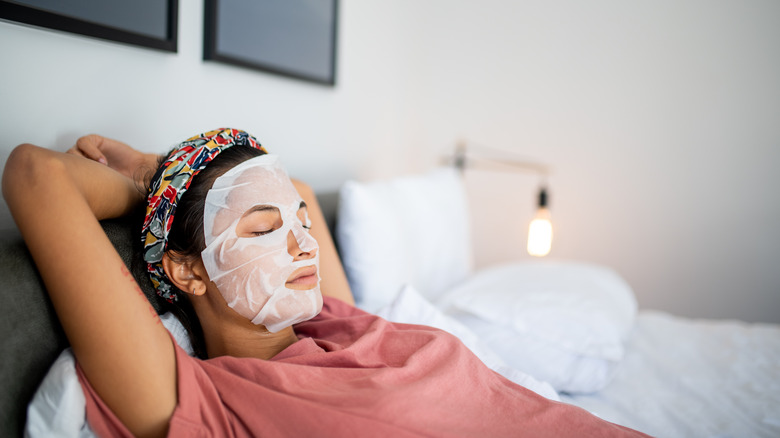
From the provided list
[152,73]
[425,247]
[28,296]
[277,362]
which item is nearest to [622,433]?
[277,362]

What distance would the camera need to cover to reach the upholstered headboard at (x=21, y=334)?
0.76 meters

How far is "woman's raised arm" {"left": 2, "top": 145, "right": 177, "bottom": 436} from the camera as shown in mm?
797

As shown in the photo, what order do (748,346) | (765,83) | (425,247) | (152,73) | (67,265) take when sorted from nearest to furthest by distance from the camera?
(67,265), (152,73), (748,346), (425,247), (765,83)

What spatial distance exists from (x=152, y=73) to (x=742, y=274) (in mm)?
2802

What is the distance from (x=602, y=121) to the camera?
112 inches

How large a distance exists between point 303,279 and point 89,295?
354 millimetres

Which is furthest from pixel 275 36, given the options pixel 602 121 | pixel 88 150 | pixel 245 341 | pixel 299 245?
pixel 602 121

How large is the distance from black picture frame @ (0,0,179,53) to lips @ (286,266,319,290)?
644 mm

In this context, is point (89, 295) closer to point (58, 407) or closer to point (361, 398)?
point (58, 407)

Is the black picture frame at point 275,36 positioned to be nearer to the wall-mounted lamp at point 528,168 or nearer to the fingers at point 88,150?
the fingers at point 88,150

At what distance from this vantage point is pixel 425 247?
193cm

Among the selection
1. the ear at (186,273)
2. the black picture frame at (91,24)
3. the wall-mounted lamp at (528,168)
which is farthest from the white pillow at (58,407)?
the wall-mounted lamp at (528,168)

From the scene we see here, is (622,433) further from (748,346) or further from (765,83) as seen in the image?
(765,83)

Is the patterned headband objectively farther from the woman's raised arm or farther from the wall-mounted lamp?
the wall-mounted lamp
